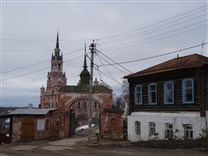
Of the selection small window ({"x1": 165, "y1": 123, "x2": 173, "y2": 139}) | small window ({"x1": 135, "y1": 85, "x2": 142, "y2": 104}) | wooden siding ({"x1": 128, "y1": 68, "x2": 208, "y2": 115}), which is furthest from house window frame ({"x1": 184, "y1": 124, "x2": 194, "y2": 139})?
small window ({"x1": 135, "y1": 85, "x2": 142, "y2": 104})

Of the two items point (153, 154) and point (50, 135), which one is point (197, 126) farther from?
point (50, 135)

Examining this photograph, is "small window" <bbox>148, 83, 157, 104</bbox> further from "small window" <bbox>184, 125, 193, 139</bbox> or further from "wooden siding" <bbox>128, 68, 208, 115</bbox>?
"small window" <bbox>184, 125, 193, 139</bbox>

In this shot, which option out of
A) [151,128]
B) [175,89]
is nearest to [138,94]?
[151,128]

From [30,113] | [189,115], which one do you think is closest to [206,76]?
[189,115]

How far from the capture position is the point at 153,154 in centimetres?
1858

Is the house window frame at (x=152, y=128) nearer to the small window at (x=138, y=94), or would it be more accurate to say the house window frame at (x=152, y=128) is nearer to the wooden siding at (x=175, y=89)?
the wooden siding at (x=175, y=89)

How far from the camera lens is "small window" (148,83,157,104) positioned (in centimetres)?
2709

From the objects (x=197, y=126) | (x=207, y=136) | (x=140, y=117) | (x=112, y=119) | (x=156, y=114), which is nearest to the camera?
(x=207, y=136)

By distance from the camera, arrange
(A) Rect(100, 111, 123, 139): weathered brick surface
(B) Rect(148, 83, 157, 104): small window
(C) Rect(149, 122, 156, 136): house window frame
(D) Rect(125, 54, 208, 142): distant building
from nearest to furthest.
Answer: (D) Rect(125, 54, 208, 142): distant building
(C) Rect(149, 122, 156, 136): house window frame
(B) Rect(148, 83, 157, 104): small window
(A) Rect(100, 111, 123, 139): weathered brick surface

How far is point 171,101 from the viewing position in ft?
83.4

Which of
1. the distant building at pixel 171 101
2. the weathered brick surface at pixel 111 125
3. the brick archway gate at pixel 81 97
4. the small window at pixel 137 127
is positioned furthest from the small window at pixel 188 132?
the brick archway gate at pixel 81 97

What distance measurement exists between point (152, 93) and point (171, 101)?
2.38 meters

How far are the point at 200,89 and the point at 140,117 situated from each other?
7009mm

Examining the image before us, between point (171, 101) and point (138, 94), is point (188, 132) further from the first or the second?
point (138, 94)
